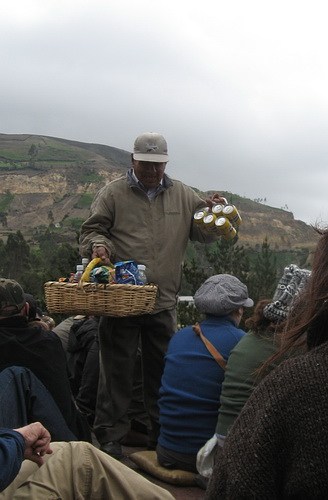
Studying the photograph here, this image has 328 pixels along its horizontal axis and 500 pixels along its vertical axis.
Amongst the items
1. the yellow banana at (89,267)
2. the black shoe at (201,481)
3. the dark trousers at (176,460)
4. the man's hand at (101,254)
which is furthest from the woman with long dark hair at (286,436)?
the man's hand at (101,254)

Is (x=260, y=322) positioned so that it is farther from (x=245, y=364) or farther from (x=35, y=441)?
(x=35, y=441)

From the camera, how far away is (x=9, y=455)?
296 cm

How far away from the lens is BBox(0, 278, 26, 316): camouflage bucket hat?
166 inches

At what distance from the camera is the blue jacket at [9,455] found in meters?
2.93

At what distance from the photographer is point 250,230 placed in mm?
87750

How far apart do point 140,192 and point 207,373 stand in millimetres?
1210

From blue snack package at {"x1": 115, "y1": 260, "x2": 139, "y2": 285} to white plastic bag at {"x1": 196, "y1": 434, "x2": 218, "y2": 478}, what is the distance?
981mm

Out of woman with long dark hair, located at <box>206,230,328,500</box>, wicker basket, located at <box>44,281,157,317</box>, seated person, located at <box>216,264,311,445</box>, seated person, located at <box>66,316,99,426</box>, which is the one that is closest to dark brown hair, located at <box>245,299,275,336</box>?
seated person, located at <box>216,264,311,445</box>

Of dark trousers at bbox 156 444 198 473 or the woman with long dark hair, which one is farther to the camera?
dark trousers at bbox 156 444 198 473

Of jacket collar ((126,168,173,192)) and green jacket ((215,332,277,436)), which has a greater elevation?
jacket collar ((126,168,173,192))

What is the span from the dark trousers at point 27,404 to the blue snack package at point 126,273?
3.23ft

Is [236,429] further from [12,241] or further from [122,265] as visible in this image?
[12,241]

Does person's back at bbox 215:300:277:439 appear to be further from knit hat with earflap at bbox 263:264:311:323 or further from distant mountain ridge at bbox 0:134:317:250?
distant mountain ridge at bbox 0:134:317:250

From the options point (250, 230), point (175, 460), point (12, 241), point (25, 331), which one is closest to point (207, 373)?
point (175, 460)
